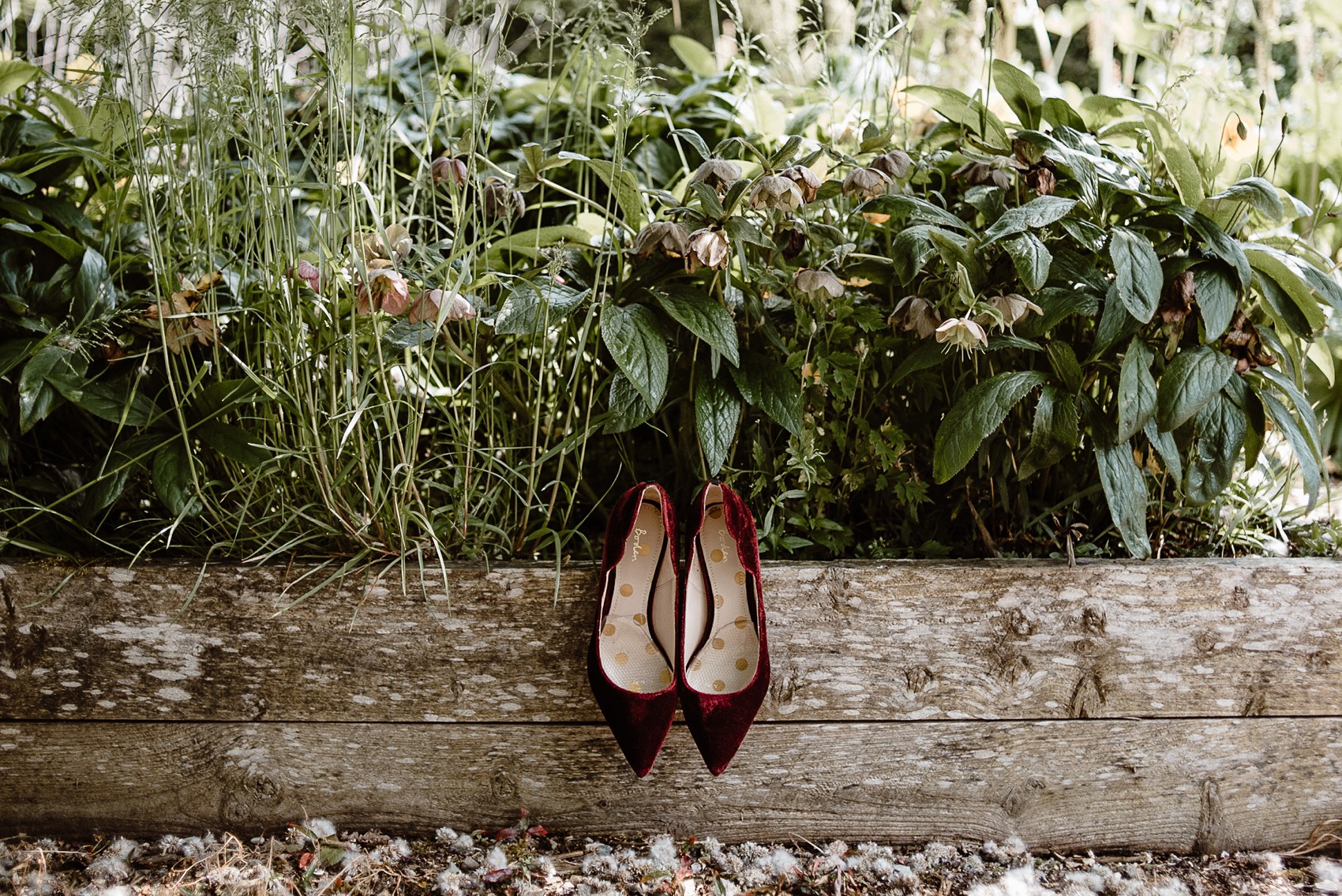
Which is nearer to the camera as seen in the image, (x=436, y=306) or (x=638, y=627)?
(x=436, y=306)

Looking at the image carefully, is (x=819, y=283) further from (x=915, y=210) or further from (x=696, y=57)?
(x=696, y=57)

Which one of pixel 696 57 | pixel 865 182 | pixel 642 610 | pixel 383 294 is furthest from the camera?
pixel 696 57

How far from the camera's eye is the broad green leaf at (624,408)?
93 centimetres

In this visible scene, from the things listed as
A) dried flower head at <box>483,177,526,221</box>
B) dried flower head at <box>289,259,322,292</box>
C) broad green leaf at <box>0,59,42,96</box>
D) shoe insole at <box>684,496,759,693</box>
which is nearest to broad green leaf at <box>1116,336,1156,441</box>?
shoe insole at <box>684,496,759,693</box>

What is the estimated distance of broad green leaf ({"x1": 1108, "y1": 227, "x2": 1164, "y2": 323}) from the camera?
888 mm

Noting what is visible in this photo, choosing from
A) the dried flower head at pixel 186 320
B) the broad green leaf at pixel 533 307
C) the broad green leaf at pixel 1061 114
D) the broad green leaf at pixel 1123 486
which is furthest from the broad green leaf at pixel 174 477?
the broad green leaf at pixel 1061 114

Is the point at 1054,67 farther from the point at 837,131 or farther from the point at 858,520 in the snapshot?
the point at 858,520

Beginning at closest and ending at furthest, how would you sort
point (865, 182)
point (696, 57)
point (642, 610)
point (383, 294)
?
point (383, 294)
point (865, 182)
point (642, 610)
point (696, 57)

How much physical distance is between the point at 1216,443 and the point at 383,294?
3.05 feet

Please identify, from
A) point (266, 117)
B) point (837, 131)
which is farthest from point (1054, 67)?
point (266, 117)

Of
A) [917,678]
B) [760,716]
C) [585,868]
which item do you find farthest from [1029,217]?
[585,868]

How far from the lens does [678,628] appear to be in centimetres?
96

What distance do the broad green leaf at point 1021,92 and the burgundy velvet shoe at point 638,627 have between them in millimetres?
670

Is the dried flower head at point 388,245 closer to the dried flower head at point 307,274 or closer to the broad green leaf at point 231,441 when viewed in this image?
the dried flower head at point 307,274
